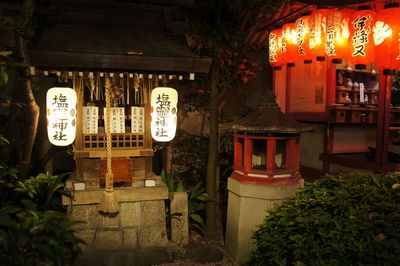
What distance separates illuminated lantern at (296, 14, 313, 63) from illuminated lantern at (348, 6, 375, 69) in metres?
0.90

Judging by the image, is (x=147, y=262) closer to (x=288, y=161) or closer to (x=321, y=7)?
(x=288, y=161)

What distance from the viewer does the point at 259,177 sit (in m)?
5.98

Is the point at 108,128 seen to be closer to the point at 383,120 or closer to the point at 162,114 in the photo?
the point at 162,114

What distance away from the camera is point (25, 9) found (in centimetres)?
527

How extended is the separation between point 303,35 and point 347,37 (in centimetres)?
95

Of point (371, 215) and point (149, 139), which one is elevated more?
point (149, 139)

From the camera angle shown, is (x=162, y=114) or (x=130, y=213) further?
(x=130, y=213)

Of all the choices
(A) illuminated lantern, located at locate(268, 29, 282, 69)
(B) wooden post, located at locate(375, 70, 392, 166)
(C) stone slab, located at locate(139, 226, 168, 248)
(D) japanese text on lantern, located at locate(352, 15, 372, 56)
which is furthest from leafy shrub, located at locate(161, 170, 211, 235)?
(B) wooden post, located at locate(375, 70, 392, 166)

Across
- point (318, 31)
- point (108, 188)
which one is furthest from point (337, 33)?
point (108, 188)

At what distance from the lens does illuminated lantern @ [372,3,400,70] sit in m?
6.04

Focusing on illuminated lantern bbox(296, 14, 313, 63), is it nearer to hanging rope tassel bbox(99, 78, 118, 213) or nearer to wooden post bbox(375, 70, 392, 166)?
wooden post bbox(375, 70, 392, 166)

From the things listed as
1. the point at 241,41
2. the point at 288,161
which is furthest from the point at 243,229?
the point at 241,41

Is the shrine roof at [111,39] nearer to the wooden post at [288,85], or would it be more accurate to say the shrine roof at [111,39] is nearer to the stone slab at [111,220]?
the stone slab at [111,220]

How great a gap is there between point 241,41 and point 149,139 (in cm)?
306
